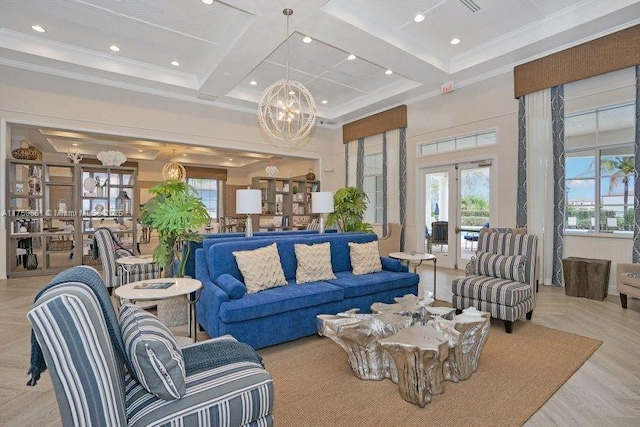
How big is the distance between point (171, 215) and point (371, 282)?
2229 mm

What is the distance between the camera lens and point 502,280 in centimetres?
368

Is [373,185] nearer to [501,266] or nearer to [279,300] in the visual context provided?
[501,266]

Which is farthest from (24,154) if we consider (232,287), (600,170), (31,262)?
(600,170)

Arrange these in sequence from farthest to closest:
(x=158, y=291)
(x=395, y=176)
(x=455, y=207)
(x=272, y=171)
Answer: (x=272, y=171), (x=395, y=176), (x=455, y=207), (x=158, y=291)

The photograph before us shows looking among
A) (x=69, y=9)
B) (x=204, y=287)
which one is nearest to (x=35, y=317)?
(x=204, y=287)

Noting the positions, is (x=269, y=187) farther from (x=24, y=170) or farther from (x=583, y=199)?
(x=583, y=199)

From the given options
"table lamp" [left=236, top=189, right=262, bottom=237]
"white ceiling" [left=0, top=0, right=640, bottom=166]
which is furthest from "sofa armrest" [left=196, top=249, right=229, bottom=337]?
"white ceiling" [left=0, top=0, right=640, bottom=166]

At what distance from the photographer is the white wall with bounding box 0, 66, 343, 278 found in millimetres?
5641

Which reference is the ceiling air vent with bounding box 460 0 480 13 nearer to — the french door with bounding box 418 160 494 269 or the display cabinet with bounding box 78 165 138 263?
the french door with bounding box 418 160 494 269

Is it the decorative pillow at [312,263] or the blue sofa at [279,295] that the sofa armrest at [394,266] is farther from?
the decorative pillow at [312,263]

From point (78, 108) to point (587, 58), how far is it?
28.2 ft

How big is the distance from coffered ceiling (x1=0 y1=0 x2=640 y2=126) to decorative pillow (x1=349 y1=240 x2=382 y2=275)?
3023 mm

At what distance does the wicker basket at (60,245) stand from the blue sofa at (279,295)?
16.6 ft

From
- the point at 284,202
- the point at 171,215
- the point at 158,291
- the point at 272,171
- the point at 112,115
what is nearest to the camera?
the point at 158,291
